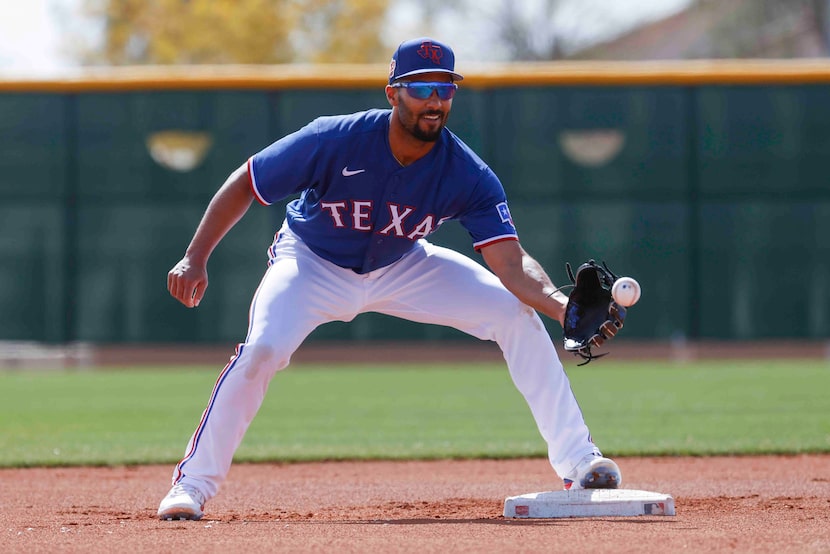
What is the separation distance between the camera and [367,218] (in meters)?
4.62

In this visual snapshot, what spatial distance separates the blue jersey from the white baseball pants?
0.32ft

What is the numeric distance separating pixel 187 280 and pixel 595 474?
5.20 feet

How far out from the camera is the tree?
27.1 metres

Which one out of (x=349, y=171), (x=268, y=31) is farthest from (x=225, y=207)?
(x=268, y=31)

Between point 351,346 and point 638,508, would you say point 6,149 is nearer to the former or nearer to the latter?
point 351,346

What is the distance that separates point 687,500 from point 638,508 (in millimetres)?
723

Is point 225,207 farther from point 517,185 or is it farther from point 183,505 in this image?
point 517,185

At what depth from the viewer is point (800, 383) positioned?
38.4 ft

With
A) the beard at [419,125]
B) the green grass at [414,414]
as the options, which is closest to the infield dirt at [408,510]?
the green grass at [414,414]

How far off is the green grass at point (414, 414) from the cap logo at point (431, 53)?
121 inches

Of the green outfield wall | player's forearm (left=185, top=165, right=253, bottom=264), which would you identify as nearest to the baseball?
player's forearm (left=185, top=165, right=253, bottom=264)

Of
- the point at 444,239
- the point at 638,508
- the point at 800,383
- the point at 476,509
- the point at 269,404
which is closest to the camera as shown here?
the point at 638,508

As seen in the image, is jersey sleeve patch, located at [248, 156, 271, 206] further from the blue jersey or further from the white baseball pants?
the white baseball pants

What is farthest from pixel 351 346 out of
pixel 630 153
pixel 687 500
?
pixel 687 500
